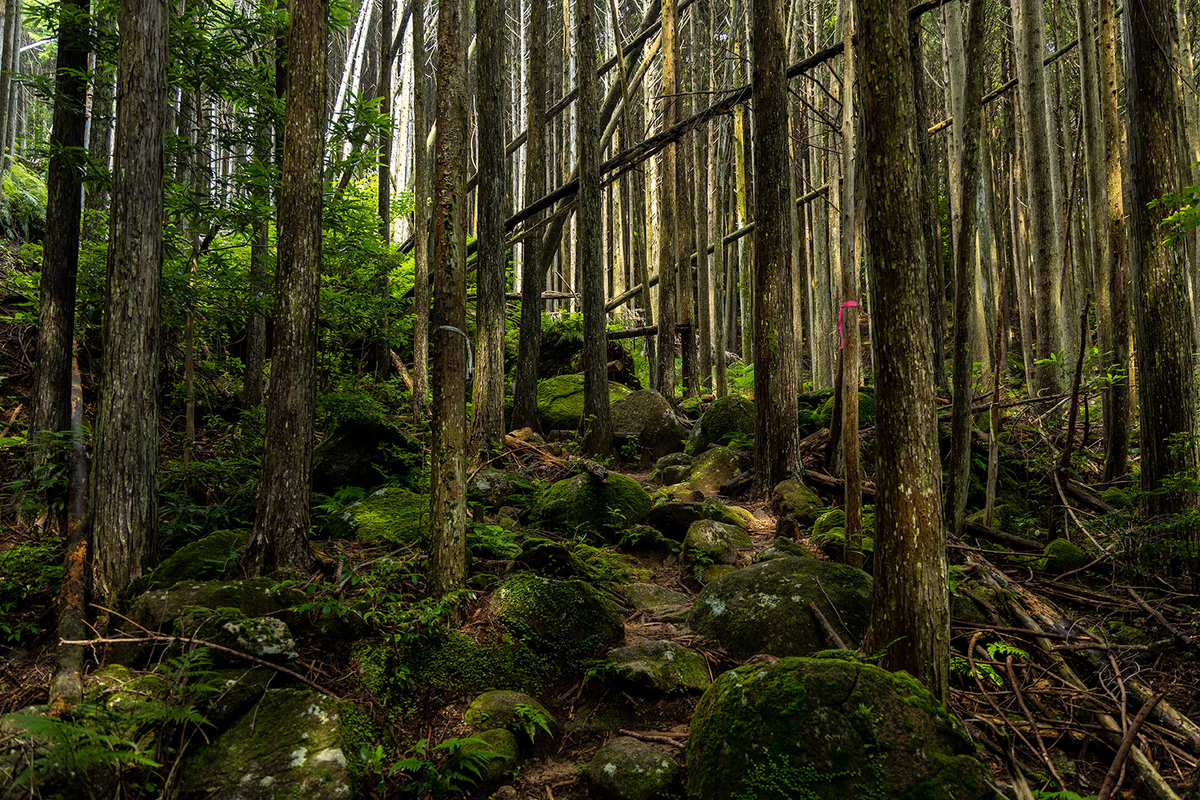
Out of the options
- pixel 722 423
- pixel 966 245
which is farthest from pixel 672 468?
pixel 966 245

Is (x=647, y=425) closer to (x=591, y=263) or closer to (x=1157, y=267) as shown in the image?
(x=591, y=263)

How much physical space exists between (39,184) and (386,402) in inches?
396

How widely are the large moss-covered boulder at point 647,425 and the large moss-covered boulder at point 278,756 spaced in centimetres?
673

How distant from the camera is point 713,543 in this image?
20.6 ft

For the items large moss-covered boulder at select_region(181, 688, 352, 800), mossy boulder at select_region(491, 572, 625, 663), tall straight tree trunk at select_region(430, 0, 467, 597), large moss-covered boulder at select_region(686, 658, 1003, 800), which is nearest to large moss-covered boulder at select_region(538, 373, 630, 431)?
mossy boulder at select_region(491, 572, 625, 663)

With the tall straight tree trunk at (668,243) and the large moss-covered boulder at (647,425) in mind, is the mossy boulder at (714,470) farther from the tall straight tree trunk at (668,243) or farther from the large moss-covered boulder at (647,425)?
the tall straight tree trunk at (668,243)

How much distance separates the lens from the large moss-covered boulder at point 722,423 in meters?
9.84

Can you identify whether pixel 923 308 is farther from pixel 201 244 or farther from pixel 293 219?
pixel 201 244

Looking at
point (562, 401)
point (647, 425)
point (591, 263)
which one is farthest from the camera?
point (562, 401)

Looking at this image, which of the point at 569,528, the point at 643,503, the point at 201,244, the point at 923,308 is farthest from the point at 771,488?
the point at 201,244

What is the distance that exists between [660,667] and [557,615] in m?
0.89

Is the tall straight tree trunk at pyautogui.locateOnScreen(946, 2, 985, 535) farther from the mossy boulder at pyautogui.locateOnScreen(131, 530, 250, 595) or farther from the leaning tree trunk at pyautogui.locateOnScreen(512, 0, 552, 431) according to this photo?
the mossy boulder at pyautogui.locateOnScreen(131, 530, 250, 595)

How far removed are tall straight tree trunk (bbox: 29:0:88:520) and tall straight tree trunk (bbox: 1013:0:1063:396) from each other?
12.2m

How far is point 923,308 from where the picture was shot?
3342 millimetres
